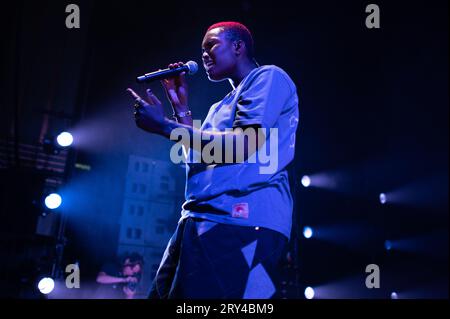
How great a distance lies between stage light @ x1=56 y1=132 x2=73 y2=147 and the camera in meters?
5.78

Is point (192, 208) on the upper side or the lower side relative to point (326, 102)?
lower

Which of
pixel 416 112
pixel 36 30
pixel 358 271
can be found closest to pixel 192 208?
pixel 36 30

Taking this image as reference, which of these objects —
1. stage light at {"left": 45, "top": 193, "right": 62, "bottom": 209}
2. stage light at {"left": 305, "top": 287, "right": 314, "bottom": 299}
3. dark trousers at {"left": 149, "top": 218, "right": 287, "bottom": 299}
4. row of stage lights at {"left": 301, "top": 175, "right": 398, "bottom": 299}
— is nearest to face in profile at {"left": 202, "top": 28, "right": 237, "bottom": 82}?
dark trousers at {"left": 149, "top": 218, "right": 287, "bottom": 299}

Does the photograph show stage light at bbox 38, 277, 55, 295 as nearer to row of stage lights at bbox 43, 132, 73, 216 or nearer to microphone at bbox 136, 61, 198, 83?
row of stage lights at bbox 43, 132, 73, 216

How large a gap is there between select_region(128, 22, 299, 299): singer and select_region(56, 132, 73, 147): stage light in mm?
4584

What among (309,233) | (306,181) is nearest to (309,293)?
(309,233)

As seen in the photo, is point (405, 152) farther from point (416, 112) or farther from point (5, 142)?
point (5, 142)

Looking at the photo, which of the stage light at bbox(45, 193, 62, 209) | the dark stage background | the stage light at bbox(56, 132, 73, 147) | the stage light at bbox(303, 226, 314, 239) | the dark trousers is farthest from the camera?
the stage light at bbox(303, 226, 314, 239)

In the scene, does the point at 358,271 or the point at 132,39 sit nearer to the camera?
the point at 132,39

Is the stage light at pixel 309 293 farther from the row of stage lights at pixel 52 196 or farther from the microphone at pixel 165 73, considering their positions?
the microphone at pixel 165 73

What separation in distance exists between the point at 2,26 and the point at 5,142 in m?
1.70

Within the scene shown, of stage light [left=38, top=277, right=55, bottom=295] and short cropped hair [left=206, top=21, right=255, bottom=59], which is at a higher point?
short cropped hair [left=206, top=21, right=255, bottom=59]

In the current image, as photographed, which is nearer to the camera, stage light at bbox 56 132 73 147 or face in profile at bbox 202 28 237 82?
face in profile at bbox 202 28 237 82

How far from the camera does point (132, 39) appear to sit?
6.53m
